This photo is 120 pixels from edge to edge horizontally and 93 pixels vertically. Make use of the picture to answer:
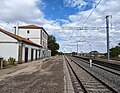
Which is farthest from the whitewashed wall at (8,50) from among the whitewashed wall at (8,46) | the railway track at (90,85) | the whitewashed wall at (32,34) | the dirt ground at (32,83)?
the whitewashed wall at (32,34)

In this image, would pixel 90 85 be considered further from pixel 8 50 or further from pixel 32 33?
pixel 32 33

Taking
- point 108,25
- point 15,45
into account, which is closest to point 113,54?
point 108,25

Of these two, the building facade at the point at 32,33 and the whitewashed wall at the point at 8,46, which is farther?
the building facade at the point at 32,33

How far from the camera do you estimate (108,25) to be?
39969mm

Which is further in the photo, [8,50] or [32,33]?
[32,33]

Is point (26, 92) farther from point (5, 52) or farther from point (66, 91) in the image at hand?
point (5, 52)

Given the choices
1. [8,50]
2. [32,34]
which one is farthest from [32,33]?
[8,50]

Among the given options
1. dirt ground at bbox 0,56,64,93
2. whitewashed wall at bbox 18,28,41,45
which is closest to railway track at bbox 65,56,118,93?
dirt ground at bbox 0,56,64,93

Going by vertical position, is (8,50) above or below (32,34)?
below

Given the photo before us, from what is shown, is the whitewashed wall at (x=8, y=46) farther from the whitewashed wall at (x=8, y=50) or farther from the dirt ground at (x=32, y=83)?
the dirt ground at (x=32, y=83)

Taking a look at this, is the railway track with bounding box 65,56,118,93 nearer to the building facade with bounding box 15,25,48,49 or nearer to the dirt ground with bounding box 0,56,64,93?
the dirt ground with bounding box 0,56,64,93

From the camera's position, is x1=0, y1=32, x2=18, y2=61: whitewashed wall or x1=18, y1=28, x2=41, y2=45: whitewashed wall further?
x1=18, y1=28, x2=41, y2=45: whitewashed wall

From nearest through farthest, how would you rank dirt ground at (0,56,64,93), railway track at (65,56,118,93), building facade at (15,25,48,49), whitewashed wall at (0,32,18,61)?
dirt ground at (0,56,64,93)
railway track at (65,56,118,93)
whitewashed wall at (0,32,18,61)
building facade at (15,25,48,49)

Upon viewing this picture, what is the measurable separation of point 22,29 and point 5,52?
39312 mm
